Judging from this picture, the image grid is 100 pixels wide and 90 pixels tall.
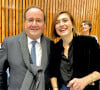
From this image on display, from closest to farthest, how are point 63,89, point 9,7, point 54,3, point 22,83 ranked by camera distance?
1. point 22,83
2. point 63,89
3. point 9,7
4. point 54,3

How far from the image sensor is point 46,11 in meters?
5.13

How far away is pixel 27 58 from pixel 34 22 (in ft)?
1.29

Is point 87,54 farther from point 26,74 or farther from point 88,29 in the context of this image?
point 88,29

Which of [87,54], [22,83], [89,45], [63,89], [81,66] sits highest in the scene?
[89,45]

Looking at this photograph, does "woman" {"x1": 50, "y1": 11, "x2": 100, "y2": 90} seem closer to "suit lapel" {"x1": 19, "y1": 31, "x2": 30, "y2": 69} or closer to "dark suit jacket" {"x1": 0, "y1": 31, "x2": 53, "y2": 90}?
"dark suit jacket" {"x1": 0, "y1": 31, "x2": 53, "y2": 90}

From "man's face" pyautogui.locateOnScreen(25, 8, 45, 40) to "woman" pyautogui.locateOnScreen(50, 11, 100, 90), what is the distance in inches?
10.1

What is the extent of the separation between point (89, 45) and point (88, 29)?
283 cm

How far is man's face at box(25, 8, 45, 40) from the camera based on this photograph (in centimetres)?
151

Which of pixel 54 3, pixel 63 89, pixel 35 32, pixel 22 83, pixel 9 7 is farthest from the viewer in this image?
pixel 54 3

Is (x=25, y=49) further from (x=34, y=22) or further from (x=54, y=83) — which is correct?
(x=54, y=83)

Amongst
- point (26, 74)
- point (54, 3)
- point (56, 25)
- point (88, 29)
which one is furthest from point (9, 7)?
point (26, 74)

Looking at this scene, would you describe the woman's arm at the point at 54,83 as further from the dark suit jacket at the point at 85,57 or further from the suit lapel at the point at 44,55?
the suit lapel at the point at 44,55

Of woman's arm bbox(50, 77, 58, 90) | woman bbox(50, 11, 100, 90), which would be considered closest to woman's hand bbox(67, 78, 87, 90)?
woman bbox(50, 11, 100, 90)

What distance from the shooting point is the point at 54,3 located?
207 inches
